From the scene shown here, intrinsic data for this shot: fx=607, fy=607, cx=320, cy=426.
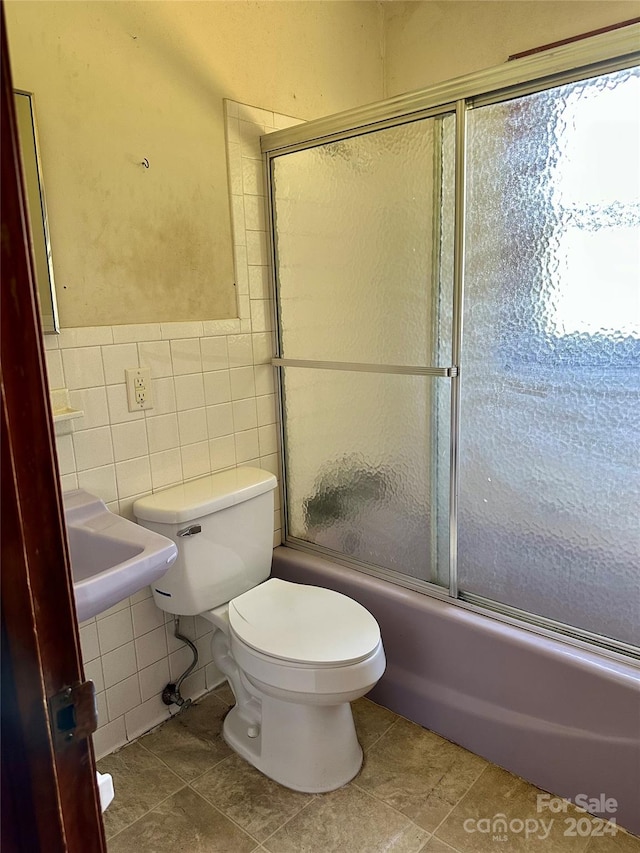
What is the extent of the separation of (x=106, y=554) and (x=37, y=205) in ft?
2.91

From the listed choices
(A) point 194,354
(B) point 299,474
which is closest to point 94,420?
(A) point 194,354

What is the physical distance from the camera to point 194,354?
1.92 m

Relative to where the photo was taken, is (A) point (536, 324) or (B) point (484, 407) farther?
(B) point (484, 407)

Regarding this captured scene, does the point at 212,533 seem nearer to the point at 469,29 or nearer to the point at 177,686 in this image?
the point at 177,686

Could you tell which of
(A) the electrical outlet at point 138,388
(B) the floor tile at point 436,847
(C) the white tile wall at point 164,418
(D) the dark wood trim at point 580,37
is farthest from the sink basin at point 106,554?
(D) the dark wood trim at point 580,37

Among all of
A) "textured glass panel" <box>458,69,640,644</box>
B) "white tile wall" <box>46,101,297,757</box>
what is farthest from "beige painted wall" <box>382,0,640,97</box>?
"textured glass panel" <box>458,69,640,644</box>

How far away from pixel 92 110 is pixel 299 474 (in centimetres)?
131

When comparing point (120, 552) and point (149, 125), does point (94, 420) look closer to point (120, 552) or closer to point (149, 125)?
point (120, 552)

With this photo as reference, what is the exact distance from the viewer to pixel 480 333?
5.48ft

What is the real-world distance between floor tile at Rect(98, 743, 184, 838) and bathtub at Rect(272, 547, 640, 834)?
709mm

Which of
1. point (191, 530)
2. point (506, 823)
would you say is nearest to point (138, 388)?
point (191, 530)

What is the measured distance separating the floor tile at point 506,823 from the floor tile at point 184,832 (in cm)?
52

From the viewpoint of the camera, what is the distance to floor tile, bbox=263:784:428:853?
150cm

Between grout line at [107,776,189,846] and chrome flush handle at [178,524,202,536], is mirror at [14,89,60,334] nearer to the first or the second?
chrome flush handle at [178,524,202,536]
